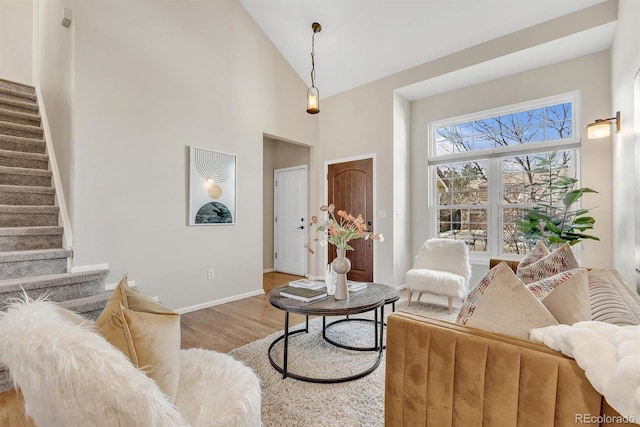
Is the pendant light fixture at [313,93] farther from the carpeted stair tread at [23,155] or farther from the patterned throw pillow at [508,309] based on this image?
the carpeted stair tread at [23,155]

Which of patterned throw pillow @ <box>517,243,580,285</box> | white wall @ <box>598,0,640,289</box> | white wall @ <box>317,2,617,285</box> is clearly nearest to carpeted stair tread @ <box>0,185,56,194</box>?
white wall @ <box>317,2,617,285</box>

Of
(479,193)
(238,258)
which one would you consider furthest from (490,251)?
(238,258)

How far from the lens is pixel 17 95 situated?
3898mm

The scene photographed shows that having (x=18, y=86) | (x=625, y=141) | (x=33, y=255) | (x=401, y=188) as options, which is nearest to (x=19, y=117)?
(x=18, y=86)

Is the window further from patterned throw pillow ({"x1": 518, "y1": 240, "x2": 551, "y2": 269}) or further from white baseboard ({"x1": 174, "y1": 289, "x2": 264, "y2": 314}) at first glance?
white baseboard ({"x1": 174, "y1": 289, "x2": 264, "y2": 314})

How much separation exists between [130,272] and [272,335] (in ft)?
5.12

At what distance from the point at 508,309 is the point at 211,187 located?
331cm

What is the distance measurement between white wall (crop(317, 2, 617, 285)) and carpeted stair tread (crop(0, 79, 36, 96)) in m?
4.05

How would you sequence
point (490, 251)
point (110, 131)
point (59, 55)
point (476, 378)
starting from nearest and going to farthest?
point (476, 378), point (110, 131), point (59, 55), point (490, 251)

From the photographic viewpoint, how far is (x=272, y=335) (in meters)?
2.75

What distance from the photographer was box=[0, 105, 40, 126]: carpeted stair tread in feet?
11.6

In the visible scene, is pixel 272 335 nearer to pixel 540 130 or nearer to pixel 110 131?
pixel 110 131

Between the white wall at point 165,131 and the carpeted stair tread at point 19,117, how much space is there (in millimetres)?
1588

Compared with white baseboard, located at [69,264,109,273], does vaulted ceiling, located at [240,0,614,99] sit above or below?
above
